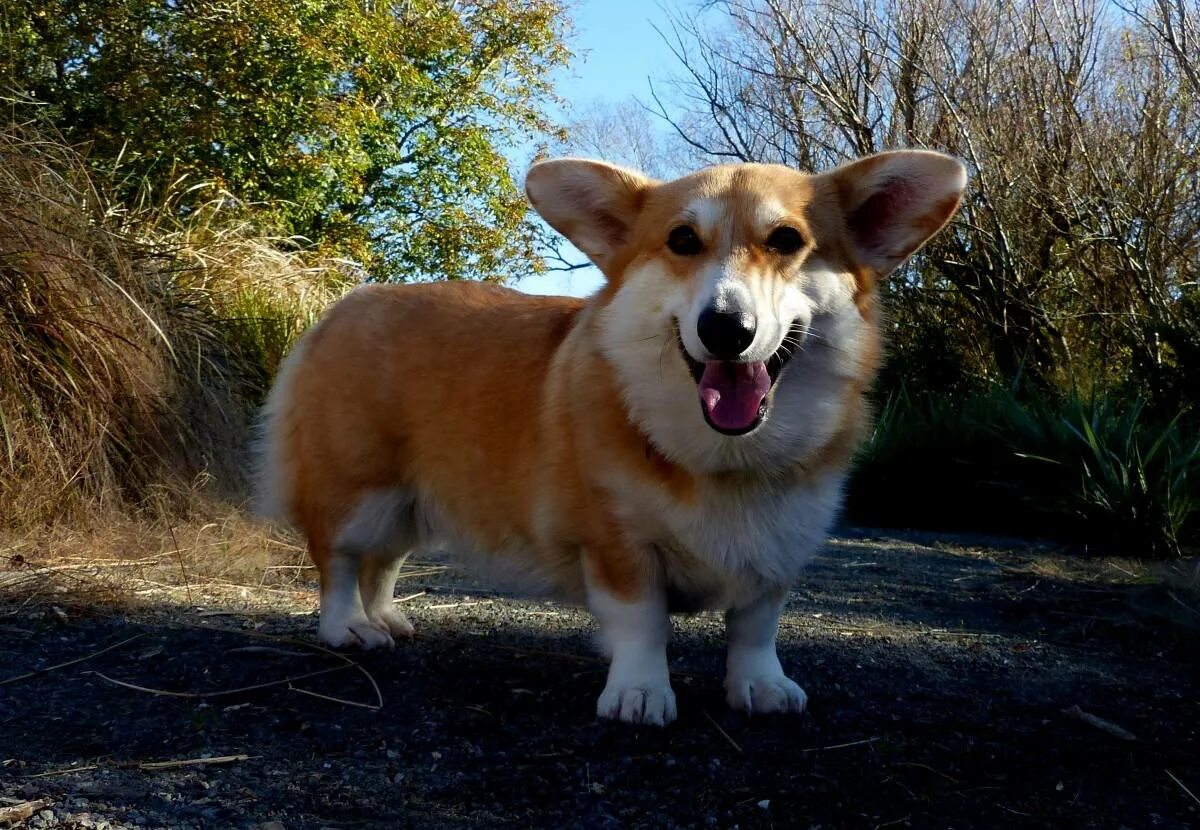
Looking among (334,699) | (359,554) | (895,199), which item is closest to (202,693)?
(334,699)

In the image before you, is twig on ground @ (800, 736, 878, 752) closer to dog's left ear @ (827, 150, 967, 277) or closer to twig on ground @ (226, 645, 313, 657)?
dog's left ear @ (827, 150, 967, 277)

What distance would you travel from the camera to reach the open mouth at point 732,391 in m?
2.34

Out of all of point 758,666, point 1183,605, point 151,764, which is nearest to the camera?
point 151,764

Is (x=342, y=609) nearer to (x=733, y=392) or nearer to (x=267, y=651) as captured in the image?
(x=267, y=651)

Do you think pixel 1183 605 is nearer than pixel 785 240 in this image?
No

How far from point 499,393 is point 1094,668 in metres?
1.93

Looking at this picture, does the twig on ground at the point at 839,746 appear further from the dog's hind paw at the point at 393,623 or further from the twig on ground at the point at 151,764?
the dog's hind paw at the point at 393,623

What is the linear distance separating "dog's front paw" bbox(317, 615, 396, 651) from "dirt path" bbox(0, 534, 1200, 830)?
84 millimetres

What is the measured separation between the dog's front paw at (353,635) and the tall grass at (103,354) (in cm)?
188

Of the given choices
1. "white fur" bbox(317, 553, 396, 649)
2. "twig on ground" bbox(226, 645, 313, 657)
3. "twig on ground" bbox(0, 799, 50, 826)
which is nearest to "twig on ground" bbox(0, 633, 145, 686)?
"twig on ground" bbox(226, 645, 313, 657)

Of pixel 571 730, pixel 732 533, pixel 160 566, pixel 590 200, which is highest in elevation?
pixel 590 200

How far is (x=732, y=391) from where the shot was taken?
2375 mm

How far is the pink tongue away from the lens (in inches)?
92.2

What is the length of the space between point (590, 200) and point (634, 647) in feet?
3.82
